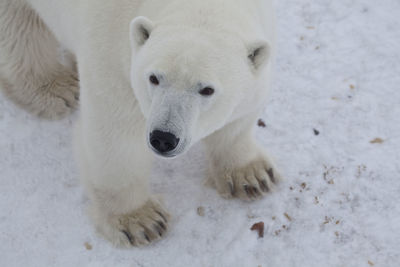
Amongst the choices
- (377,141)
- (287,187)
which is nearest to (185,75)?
(287,187)

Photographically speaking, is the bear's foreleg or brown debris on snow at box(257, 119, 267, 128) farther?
brown debris on snow at box(257, 119, 267, 128)

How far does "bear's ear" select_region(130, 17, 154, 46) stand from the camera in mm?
2104

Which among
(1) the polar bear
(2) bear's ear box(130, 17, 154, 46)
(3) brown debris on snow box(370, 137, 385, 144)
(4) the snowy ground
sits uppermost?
(2) bear's ear box(130, 17, 154, 46)

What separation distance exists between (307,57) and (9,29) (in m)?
2.45

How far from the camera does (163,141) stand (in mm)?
2041

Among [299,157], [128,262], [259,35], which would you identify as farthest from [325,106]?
[128,262]

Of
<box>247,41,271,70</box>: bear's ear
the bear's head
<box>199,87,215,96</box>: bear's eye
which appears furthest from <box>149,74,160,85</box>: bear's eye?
<box>247,41,271,70</box>: bear's ear

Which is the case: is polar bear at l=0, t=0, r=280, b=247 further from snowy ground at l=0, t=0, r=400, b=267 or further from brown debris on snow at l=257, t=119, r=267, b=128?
brown debris on snow at l=257, t=119, r=267, b=128

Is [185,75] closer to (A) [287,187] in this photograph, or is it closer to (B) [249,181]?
(B) [249,181]

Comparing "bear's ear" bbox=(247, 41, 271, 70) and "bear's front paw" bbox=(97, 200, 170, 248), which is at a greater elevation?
"bear's ear" bbox=(247, 41, 271, 70)

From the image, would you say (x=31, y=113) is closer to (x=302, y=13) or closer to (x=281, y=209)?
(x=281, y=209)

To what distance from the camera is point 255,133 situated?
3598mm

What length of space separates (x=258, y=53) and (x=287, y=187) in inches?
52.9

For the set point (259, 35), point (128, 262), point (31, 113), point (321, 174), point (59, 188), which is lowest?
point (321, 174)
